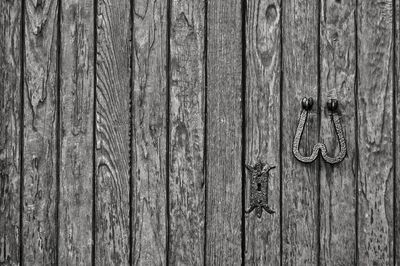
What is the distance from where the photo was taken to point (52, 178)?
2.41 metres

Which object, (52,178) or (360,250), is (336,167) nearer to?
(360,250)

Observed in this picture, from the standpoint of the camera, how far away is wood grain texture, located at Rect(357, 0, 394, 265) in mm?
2352

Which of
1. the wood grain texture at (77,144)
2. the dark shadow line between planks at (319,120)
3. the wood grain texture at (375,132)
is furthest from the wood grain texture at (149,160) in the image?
the wood grain texture at (375,132)

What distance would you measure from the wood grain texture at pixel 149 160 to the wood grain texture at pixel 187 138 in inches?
1.1

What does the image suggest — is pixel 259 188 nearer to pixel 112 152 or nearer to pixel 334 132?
pixel 334 132

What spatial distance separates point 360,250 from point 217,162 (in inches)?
19.7

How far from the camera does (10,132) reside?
7.91 feet

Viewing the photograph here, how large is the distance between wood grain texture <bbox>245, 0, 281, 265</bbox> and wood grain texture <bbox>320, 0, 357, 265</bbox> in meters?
0.14

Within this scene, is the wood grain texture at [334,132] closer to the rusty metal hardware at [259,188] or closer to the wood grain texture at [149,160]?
the rusty metal hardware at [259,188]

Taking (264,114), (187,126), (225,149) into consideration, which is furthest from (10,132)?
(264,114)

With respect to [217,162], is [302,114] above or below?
above

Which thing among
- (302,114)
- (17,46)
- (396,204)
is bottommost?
(396,204)

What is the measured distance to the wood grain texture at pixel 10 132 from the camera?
241 centimetres

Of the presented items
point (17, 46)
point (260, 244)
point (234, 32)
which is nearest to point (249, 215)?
point (260, 244)
